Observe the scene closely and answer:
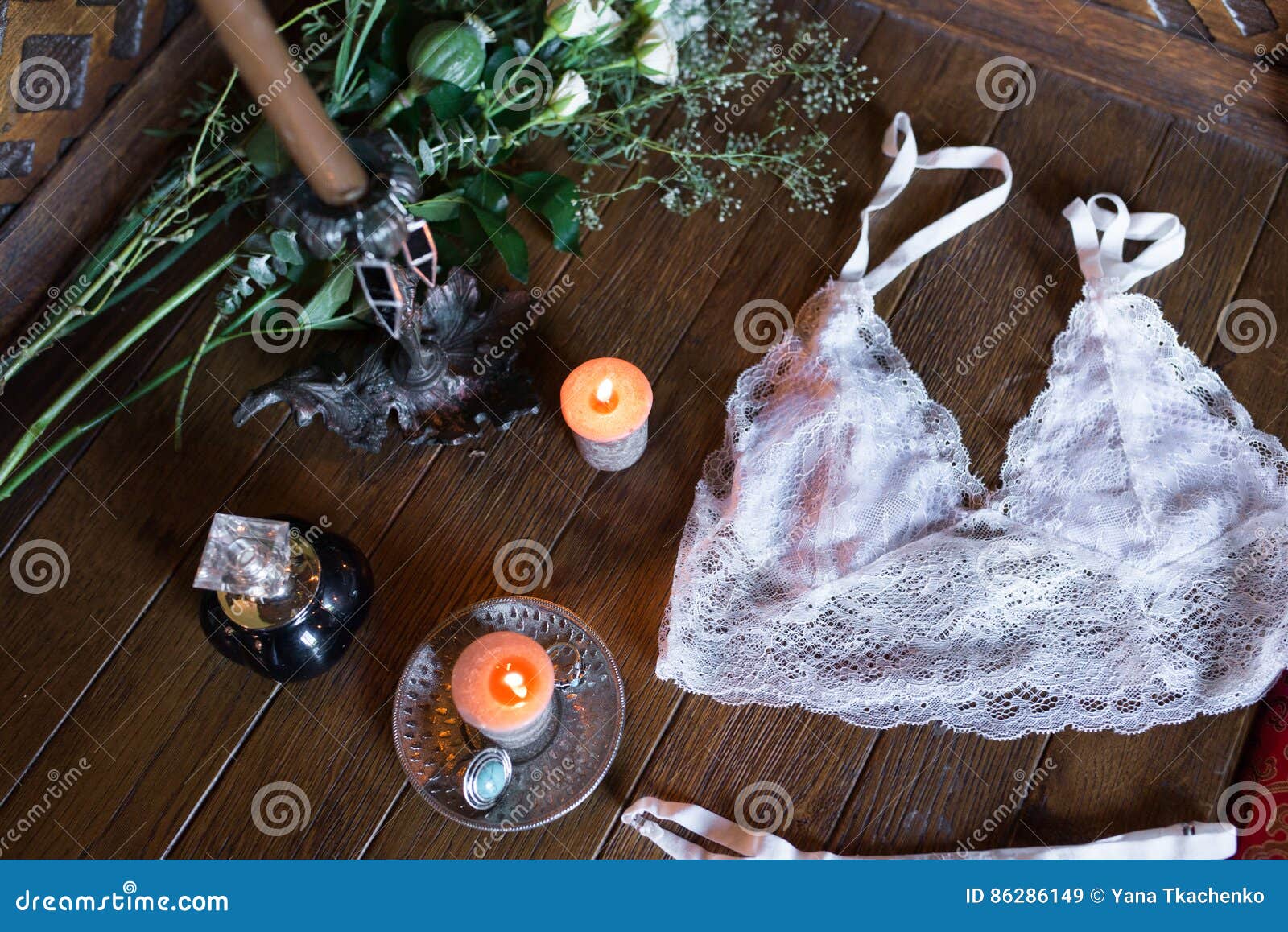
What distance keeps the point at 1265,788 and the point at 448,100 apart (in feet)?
3.38

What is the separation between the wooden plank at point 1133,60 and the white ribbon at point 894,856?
79cm

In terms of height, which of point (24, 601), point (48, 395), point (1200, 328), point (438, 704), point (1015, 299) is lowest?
point (1200, 328)

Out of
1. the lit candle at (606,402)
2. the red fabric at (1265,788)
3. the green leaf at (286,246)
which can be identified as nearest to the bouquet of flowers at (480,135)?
the green leaf at (286,246)

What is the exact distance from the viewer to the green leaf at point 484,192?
41.8 inches

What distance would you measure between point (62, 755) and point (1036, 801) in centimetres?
96

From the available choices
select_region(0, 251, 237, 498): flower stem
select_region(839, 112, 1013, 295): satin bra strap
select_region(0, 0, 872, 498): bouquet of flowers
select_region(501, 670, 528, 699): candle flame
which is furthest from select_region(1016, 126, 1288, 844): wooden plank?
select_region(0, 251, 237, 498): flower stem

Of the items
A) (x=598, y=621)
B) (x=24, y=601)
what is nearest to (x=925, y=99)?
(x=598, y=621)

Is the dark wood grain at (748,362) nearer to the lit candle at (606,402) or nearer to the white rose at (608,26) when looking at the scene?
the lit candle at (606,402)

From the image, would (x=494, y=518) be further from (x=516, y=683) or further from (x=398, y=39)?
(x=398, y=39)

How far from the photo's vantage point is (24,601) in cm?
103

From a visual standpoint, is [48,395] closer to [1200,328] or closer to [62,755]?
[62,755]

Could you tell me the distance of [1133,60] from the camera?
116 cm

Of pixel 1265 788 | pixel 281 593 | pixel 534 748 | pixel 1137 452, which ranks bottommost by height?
pixel 1265 788

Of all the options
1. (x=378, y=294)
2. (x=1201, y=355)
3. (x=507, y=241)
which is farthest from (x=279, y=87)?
(x=1201, y=355)
